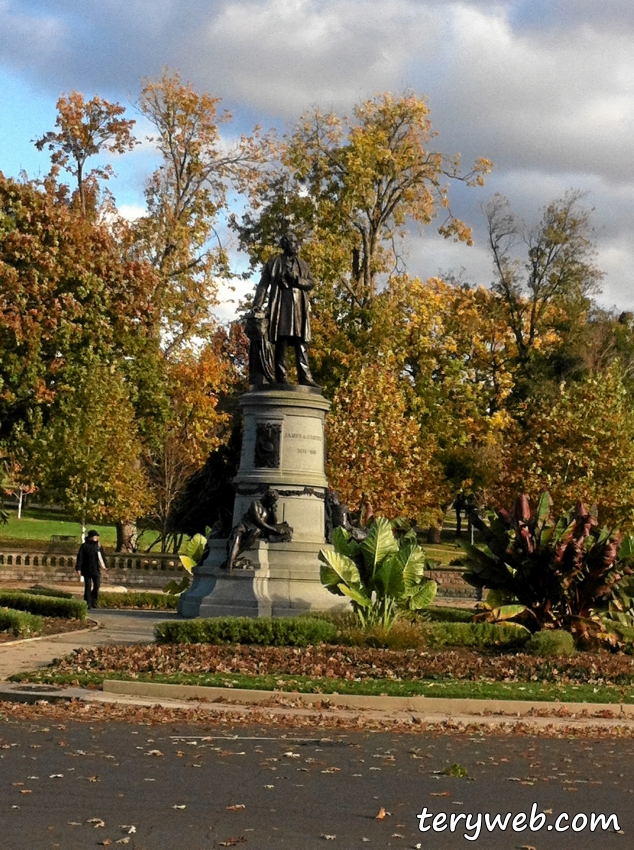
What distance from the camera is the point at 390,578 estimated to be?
20.3m

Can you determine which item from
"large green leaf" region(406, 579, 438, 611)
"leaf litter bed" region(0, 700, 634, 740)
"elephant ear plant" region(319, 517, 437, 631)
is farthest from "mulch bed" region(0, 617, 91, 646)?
"leaf litter bed" region(0, 700, 634, 740)

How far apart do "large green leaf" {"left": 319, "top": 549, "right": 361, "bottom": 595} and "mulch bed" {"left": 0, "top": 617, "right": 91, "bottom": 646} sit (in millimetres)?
4759

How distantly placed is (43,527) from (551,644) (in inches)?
2371

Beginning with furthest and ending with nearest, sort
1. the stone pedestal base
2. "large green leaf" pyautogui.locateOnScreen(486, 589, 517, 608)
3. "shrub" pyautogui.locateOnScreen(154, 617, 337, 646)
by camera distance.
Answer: the stone pedestal base, "large green leaf" pyautogui.locateOnScreen(486, 589, 517, 608), "shrub" pyautogui.locateOnScreen(154, 617, 337, 646)

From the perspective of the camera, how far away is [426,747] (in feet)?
39.7

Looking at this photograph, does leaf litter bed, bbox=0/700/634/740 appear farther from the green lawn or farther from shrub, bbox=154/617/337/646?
the green lawn

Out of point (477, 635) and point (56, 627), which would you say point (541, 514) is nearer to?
point (477, 635)

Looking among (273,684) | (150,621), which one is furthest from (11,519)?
(273,684)

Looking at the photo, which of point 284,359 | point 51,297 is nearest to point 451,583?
point 51,297

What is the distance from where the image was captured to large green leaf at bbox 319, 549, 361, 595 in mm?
20156

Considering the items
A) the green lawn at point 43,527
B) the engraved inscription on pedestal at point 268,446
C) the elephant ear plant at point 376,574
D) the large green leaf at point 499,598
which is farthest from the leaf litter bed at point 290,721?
the green lawn at point 43,527

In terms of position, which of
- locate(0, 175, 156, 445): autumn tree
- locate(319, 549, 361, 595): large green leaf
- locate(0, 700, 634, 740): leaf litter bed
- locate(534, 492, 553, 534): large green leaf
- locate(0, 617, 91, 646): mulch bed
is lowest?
locate(0, 700, 634, 740): leaf litter bed

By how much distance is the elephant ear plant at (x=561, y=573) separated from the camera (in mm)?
20766

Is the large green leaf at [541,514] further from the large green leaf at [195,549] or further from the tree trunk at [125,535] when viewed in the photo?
the tree trunk at [125,535]
